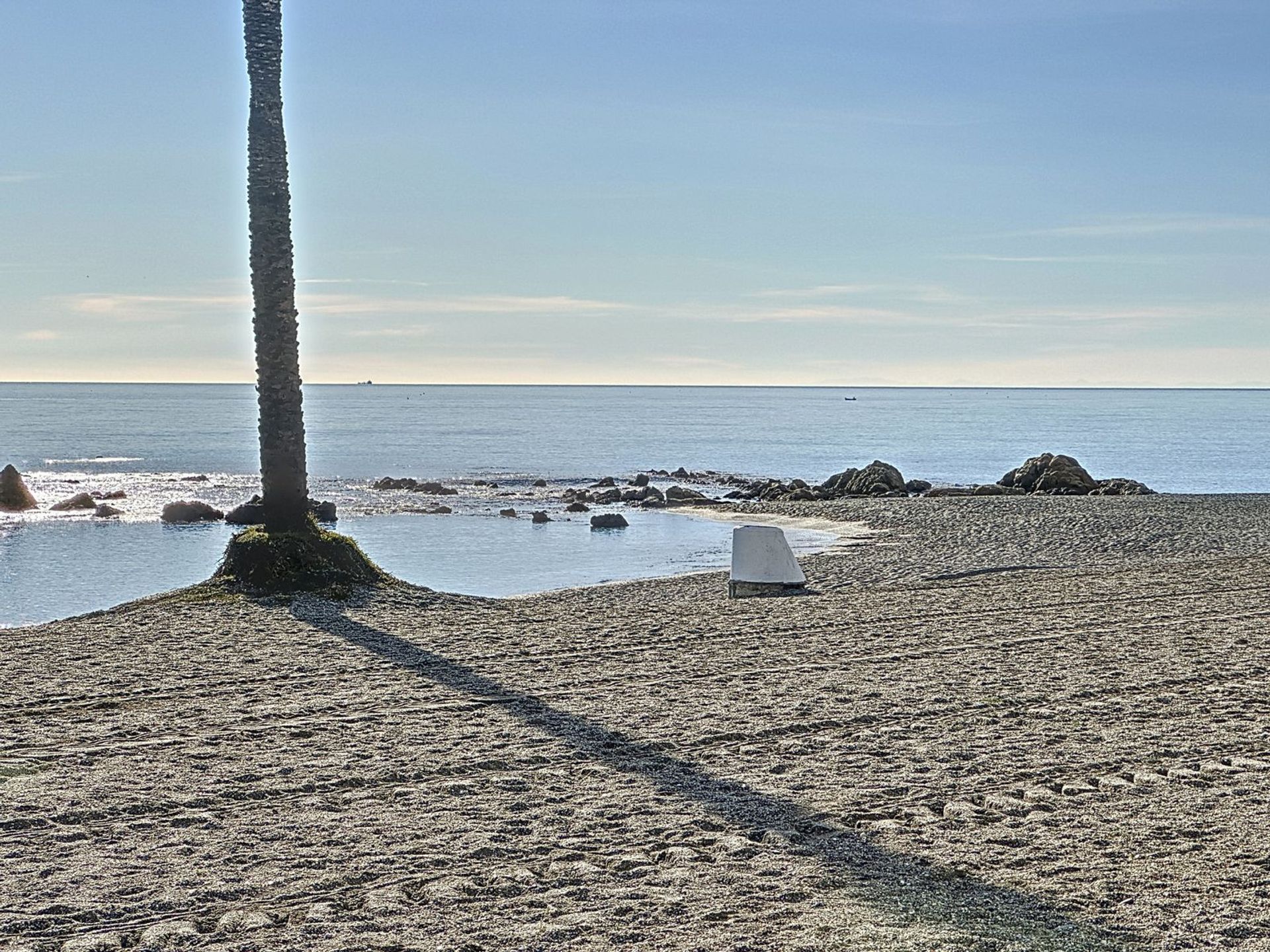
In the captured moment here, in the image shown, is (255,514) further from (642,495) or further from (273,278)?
(273,278)

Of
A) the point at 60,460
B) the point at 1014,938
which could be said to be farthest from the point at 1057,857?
the point at 60,460

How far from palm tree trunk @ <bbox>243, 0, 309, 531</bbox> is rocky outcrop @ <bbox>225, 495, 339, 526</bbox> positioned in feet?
47.6

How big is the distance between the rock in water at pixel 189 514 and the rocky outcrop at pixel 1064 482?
2104cm

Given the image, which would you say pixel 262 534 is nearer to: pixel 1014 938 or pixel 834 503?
pixel 1014 938

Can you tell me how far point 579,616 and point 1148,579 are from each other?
6.43m

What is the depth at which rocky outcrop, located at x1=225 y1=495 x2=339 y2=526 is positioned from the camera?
27672 millimetres

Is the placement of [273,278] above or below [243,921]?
above

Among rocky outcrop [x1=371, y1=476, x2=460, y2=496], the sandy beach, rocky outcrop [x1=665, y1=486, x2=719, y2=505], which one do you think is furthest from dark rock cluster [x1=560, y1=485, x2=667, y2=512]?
the sandy beach

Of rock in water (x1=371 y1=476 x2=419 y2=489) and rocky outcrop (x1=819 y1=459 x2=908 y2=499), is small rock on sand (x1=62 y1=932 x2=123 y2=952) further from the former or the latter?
rock in water (x1=371 y1=476 x2=419 y2=489)

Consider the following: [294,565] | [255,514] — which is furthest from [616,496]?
[294,565]

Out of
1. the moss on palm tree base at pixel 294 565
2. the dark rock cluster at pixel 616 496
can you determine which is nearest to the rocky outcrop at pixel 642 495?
the dark rock cluster at pixel 616 496

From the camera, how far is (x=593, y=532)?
1023 inches

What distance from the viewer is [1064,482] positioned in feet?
108

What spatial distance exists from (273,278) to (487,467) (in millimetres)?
39984
